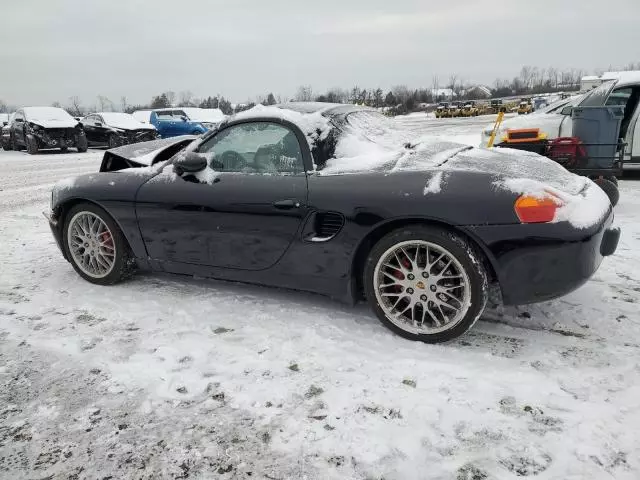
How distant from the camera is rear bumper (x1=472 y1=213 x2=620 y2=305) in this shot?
8.45 ft

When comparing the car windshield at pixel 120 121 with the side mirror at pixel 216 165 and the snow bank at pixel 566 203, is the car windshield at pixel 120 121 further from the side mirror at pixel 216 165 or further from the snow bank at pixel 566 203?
the snow bank at pixel 566 203

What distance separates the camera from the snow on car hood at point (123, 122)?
57.0 ft

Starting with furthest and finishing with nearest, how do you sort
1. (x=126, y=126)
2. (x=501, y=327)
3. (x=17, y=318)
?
(x=126, y=126), (x=17, y=318), (x=501, y=327)

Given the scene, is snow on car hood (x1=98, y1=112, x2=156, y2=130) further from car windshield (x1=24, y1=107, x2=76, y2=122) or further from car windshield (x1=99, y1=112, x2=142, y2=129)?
car windshield (x1=24, y1=107, x2=76, y2=122)

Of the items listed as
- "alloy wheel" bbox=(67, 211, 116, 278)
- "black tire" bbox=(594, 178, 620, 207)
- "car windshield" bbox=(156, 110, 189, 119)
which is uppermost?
"car windshield" bbox=(156, 110, 189, 119)

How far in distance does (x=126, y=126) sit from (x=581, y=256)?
684 inches

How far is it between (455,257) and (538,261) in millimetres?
421

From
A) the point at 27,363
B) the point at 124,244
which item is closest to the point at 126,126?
the point at 124,244

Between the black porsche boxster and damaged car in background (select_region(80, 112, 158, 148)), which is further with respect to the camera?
damaged car in background (select_region(80, 112, 158, 148))

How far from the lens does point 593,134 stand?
640 cm

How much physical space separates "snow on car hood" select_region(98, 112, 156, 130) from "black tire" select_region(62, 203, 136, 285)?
1451 cm

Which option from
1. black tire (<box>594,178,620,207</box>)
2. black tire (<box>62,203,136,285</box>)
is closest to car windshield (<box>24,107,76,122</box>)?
black tire (<box>62,203,136,285</box>)

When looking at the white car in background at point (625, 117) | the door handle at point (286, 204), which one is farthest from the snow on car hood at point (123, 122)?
the door handle at point (286, 204)

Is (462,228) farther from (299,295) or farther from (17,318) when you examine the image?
(17,318)
